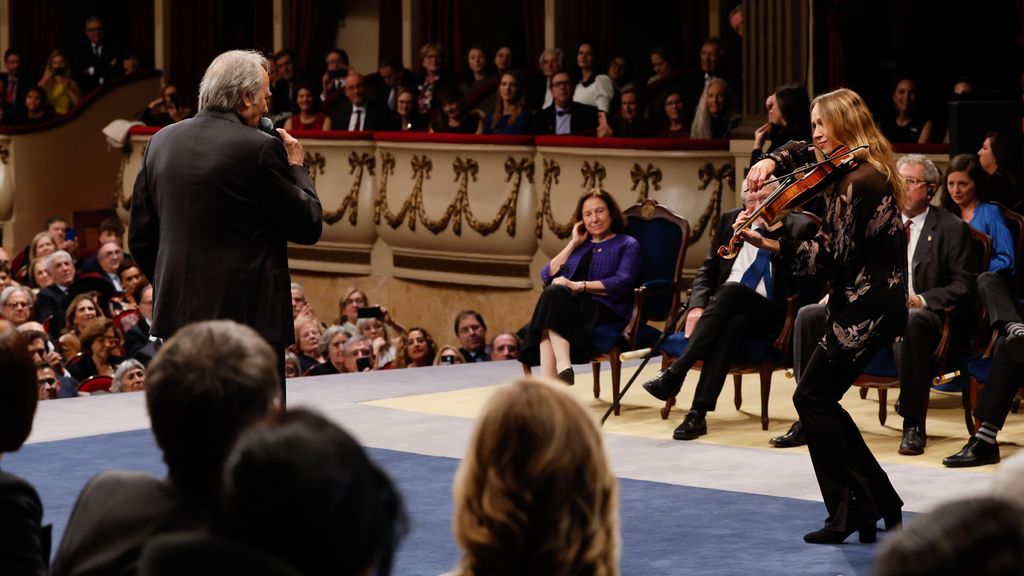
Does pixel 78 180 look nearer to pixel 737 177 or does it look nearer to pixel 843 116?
pixel 737 177

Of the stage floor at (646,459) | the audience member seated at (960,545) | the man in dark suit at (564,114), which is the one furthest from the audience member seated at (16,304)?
the audience member seated at (960,545)

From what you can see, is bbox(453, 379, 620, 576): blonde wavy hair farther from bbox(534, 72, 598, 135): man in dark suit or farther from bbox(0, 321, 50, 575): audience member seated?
bbox(534, 72, 598, 135): man in dark suit

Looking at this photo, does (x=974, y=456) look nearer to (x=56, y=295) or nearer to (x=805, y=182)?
(x=805, y=182)

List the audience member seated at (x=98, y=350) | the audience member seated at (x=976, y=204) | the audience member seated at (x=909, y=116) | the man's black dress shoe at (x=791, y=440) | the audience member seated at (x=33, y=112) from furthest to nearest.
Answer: the audience member seated at (x=33, y=112), the audience member seated at (x=909, y=116), the audience member seated at (x=98, y=350), the audience member seated at (x=976, y=204), the man's black dress shoe at (x=791, y=440)

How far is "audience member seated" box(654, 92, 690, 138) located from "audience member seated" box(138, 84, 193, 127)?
18.5 ft

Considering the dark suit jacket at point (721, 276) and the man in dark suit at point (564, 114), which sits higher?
the man in dark suit at point (564, 114)

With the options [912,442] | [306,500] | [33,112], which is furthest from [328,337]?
[306,500]

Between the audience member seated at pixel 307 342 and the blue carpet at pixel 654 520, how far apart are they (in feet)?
12.1

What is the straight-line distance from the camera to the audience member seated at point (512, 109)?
1206 cm

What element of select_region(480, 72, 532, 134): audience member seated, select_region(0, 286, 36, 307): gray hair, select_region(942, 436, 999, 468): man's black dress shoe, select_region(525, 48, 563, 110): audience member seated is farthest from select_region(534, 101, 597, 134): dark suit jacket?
select_region(942, 436, 999, 468): man's black dress shoe

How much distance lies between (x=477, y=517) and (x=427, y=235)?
1097 centimetres

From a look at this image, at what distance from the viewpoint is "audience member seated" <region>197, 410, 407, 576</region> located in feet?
5.67

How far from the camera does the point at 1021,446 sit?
21.0 feet

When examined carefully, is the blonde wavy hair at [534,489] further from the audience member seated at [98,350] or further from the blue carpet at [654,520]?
the audience member seated at [98,350]
